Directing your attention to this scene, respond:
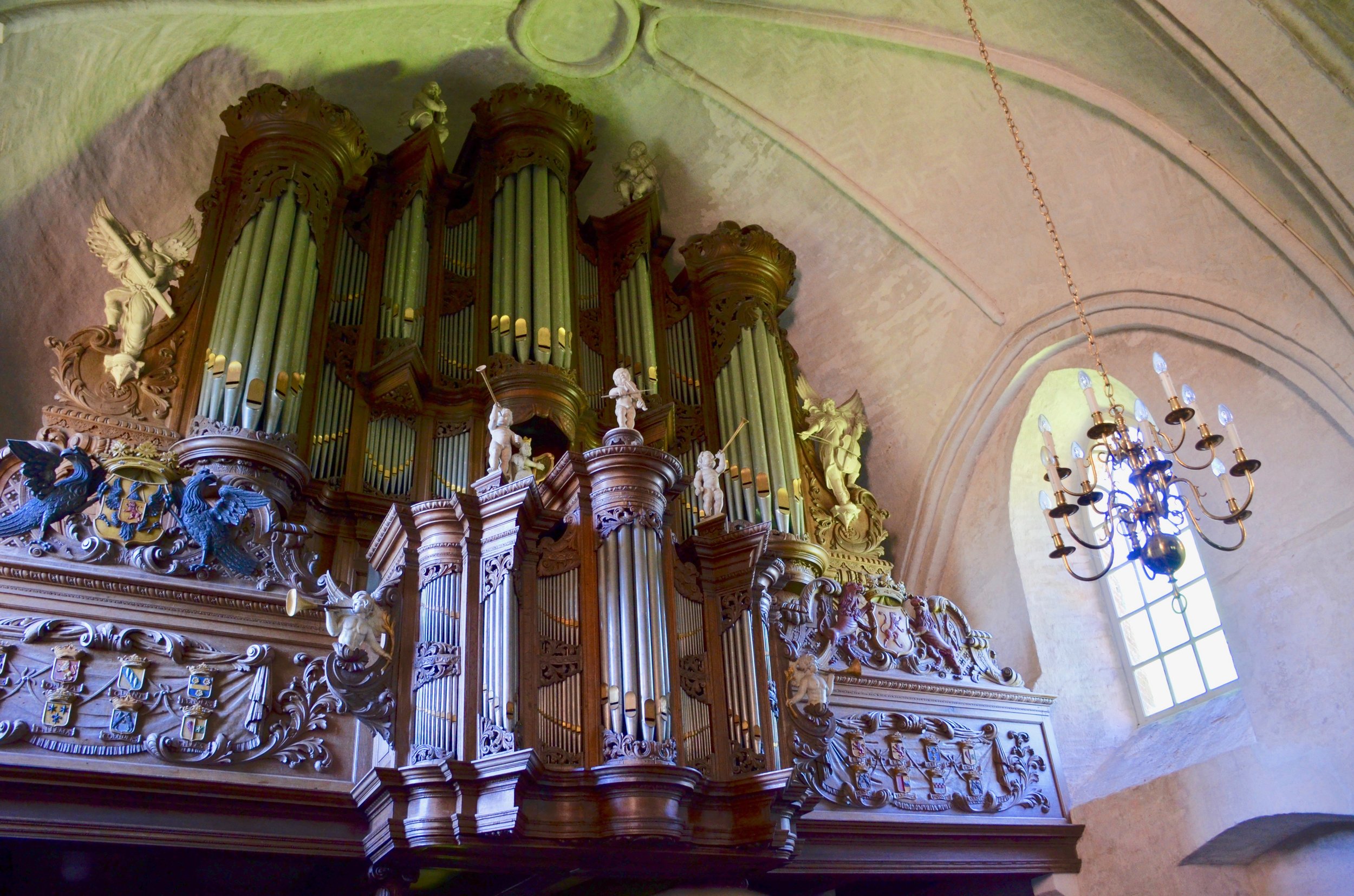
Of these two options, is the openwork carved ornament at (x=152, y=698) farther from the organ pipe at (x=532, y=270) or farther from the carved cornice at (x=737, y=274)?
the carved cornice at (x=737, y=274)

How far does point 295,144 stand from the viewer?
11.3 metres

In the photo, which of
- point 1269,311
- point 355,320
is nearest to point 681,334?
point 355,320

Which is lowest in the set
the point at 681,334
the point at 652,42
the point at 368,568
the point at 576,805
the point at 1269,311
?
the point at 576,805

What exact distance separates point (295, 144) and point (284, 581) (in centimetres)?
512

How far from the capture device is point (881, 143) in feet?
40.9

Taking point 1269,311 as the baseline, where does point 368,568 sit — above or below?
below

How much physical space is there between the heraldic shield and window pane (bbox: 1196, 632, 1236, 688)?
8462 millimetres

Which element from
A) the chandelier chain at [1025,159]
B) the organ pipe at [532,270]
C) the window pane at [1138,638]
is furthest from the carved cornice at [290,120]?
the window pane at [1138,638]

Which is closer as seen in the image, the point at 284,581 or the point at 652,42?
the point at 284,581

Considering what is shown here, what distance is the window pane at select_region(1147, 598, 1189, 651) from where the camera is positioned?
10758mm

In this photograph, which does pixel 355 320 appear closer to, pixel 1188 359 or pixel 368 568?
pixel 368 568

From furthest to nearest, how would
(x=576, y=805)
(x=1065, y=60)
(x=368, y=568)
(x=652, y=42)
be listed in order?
(x=652, y=42)
(x=1065, y=60)
(x=368, y=568)
(x=576, y=805)

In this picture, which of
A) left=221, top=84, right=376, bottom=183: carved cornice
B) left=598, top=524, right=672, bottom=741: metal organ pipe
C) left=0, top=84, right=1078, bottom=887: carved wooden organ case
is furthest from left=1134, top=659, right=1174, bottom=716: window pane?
left=221, top=84, right=376, bottom=183: carved cornice

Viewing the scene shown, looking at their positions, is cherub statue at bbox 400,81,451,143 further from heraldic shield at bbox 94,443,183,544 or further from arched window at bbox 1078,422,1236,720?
arched window at bbox 1078,422,1236,720
